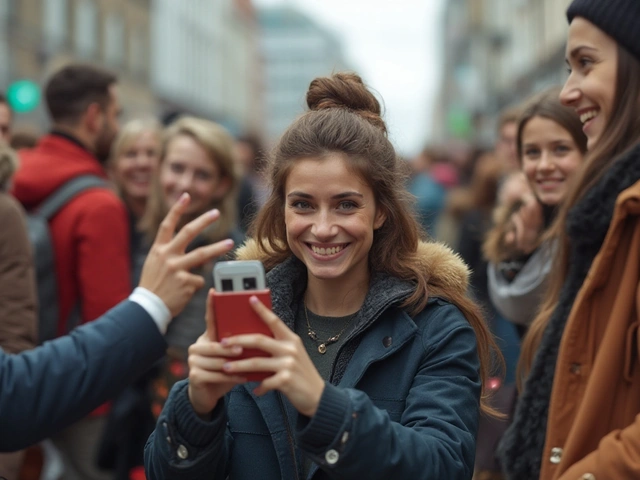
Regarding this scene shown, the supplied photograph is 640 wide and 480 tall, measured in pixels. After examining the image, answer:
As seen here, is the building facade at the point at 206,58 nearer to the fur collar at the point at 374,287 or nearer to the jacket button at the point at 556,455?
the fur collar at the point at 374,287

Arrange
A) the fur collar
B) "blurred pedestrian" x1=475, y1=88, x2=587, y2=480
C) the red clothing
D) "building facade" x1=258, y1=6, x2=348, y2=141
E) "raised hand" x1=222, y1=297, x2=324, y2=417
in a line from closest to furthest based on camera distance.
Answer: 1. "raised hand" x1=222, y1=297, x2=324, y2=417
2. the fur collar
3. "blurred pedestrian" x1=475, y1=88, x2=587, y2=480
4. the red clothing
5. "building facade" x1=258, y1=6, x2=348, y2=141

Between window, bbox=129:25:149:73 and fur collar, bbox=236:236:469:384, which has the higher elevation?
window, bbox=129:25:149:73

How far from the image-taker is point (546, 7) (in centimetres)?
2608

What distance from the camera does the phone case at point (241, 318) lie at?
216 cm

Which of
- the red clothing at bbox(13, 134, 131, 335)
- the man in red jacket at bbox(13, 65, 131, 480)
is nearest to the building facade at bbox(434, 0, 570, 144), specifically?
the man in red jacket at bbox(13, 65, 131, 480)

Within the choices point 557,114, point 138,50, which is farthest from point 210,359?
point 138,50

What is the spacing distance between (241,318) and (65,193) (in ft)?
10.2

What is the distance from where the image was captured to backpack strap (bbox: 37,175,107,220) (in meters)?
4.96

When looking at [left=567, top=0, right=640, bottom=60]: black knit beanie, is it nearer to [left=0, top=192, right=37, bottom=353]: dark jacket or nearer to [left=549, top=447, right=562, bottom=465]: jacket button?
[left=549, top=447, right=562, bottom=465]: jacket button

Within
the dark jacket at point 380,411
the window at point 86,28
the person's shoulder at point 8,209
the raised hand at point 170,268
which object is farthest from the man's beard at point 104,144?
the window at point 86,28

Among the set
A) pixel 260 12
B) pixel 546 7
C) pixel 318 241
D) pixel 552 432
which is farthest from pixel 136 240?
pixel 260 12

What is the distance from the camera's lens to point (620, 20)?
269 centimetres

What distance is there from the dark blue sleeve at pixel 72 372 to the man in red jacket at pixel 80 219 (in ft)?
7.21

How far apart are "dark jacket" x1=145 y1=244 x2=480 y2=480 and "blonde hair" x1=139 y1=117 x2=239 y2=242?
2.42m
